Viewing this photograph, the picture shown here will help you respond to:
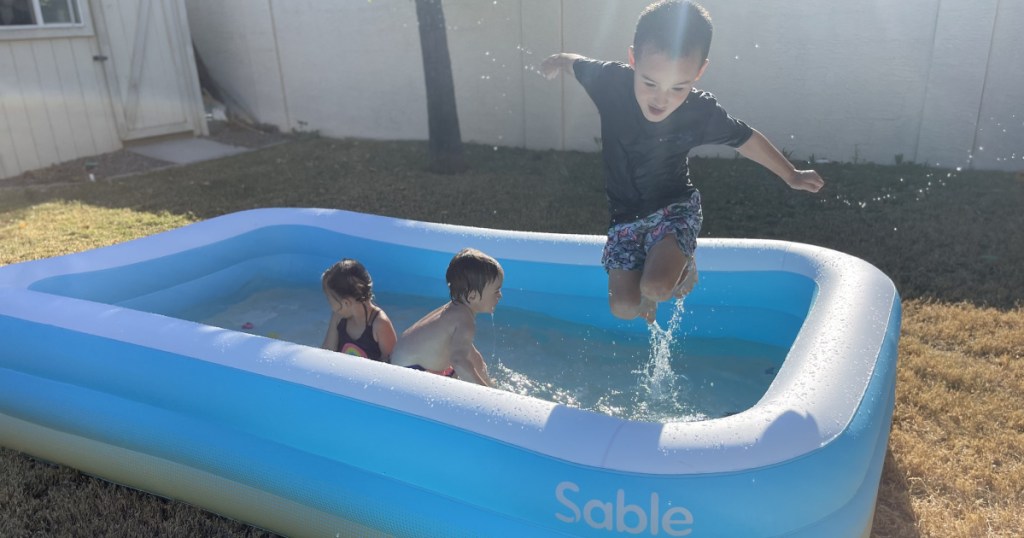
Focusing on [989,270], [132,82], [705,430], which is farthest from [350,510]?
[132,82]

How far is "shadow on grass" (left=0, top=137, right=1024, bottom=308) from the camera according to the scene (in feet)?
15.3

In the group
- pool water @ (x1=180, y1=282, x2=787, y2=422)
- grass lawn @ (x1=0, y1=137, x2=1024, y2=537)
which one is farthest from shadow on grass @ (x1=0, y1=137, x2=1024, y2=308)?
pool water @ (x1=180, y1=282, x2=787, y2=422)

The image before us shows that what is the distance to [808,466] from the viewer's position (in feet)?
6.14

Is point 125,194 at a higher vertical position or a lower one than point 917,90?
lower

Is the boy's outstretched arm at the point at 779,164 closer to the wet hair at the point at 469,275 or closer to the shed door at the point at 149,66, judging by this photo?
the wet hair at the point at 469,275

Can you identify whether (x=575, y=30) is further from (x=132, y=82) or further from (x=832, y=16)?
(x=132, y=82)

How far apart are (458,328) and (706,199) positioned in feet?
12.3

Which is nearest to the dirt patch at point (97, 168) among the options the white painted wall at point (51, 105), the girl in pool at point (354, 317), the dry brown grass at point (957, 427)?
the white painted wall at point (51, 105)

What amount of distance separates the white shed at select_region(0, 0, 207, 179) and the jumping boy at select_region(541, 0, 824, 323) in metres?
7.69

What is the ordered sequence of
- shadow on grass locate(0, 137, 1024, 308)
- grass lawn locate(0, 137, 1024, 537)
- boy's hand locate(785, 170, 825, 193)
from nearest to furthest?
1. grass lawn locate(0, 137, 1024, 537)
2. boy's hand locate(785, 170, 825, 193)
3. shadow on grass locate(0, 137, 1024, 308)

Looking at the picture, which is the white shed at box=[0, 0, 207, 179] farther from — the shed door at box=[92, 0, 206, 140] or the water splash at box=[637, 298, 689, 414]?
the water splash at box=[637, 298, 689, 414]

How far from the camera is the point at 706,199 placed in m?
6.09

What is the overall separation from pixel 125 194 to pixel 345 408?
19.4 feet

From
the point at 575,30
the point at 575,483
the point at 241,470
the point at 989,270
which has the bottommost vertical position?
the point at 989,270
